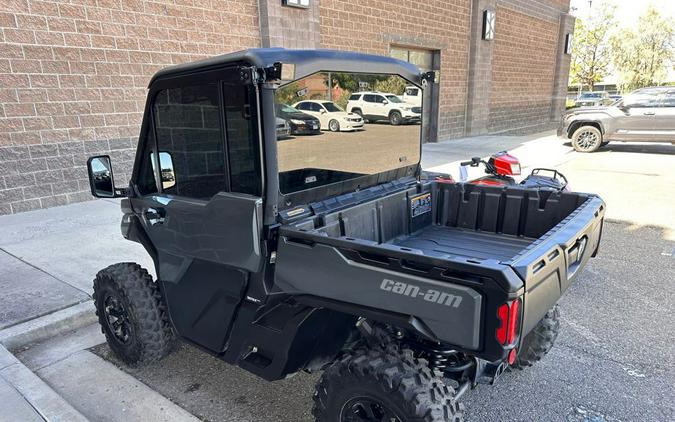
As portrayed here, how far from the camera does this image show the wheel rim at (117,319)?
10.5 feet

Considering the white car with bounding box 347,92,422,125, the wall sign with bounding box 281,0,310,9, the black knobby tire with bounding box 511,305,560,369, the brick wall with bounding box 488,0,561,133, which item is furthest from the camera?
the brick wall with bounding box 488,0,561,133

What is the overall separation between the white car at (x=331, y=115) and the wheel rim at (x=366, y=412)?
56.6 inches

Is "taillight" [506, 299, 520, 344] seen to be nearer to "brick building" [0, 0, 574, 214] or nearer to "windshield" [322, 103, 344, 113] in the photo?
"windshield" [322, 103, 344, 113]

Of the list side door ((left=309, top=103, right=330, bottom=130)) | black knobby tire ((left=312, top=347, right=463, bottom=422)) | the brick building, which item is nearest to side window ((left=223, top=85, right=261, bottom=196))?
side door ((left=309, top=103, right=330, bottom=130))

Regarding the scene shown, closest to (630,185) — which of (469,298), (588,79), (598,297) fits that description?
(598,297)

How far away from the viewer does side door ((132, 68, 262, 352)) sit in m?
2.37

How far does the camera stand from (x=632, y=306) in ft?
13.7

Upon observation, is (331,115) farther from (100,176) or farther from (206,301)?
(100,176)

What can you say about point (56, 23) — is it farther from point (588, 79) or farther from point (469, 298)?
point (588, 79)

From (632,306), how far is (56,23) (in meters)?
8.42

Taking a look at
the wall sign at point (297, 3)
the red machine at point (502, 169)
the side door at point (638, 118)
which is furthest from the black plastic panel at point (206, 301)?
the side door at point (638, 118)

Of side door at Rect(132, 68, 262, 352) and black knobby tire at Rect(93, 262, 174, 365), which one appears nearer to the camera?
side door at Rect(132, 68, 262, 352)

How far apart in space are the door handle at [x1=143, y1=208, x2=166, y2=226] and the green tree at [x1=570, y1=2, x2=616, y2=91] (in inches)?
1956

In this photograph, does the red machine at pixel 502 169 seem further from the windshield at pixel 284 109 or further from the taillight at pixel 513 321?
the taillight at pixel 513 321
